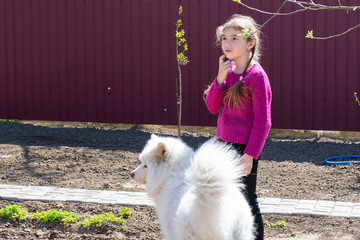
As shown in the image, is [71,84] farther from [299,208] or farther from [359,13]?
[299,208]

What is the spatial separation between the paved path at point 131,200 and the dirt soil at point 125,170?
0.38 ft

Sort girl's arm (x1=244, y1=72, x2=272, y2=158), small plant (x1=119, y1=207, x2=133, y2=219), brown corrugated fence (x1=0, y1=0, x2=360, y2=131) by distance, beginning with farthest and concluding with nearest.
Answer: brown corrugated fence (x1=0, y1=0, x2=360, y2=131) < small plant (x1=119, y1=207, x2=133, y2=219) < girl's arm (x1=244, y1=72, x2=272, y2=158)

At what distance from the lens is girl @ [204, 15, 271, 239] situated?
3.75 meters

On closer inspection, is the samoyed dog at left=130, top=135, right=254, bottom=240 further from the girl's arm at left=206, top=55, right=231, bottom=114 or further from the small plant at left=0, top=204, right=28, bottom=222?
the small plant at left=0, top=204, right=28, bottom=222

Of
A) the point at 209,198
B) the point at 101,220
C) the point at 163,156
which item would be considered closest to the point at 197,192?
the point at 209,198

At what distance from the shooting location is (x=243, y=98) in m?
3.82

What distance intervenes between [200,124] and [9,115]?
4.16 metres

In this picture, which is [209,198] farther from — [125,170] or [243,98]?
[125,170]

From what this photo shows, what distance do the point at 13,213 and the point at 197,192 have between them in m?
2.74

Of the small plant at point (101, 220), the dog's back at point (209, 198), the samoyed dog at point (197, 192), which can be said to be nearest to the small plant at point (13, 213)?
Result: the small plant at point (101, 220)

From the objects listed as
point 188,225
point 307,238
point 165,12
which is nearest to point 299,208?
point 307,238

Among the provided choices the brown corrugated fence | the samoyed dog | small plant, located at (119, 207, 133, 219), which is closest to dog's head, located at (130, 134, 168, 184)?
the samoyed dog

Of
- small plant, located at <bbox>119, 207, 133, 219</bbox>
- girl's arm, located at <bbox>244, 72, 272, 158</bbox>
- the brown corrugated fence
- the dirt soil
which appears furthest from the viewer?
the brown corrugated fence

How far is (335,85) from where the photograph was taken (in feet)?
34.1
